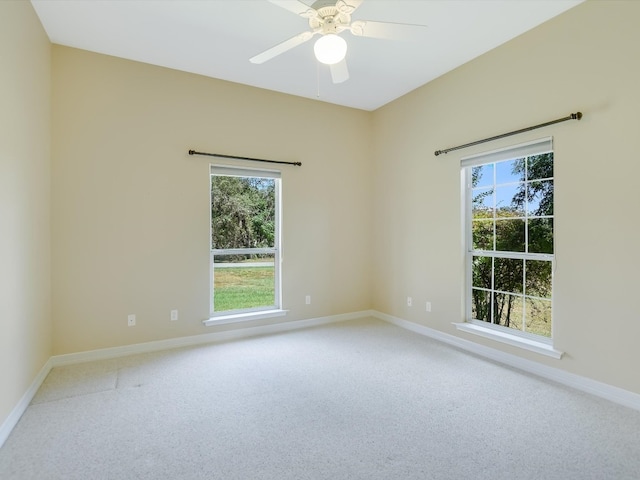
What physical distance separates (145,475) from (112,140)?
290 cm

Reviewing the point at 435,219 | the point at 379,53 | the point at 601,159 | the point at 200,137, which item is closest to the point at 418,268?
the point at 435,219

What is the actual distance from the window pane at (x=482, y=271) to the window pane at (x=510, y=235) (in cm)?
20

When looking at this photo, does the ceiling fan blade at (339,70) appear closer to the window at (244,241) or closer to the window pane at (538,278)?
the window at (244,241)

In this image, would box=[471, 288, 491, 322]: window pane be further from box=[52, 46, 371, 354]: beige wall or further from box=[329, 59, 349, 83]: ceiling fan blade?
box=[329, 59, 349, 83]: ceiling fan blade

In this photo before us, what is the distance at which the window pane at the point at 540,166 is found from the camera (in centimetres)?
292

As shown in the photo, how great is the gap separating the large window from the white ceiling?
3.44 feet

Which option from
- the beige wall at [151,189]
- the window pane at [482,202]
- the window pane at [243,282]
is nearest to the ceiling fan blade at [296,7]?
the beige wall at [151,189]

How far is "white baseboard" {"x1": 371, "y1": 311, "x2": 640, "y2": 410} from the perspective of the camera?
7.85 ft

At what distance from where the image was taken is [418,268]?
4.12 metres

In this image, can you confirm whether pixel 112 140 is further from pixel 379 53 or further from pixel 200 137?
pixel 379 53

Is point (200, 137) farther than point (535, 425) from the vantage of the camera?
Yes

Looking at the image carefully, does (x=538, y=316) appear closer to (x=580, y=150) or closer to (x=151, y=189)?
(x=580, y=150)

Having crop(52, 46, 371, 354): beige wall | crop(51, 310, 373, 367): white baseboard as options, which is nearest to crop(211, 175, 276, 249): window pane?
crop(52, 46, 371, 354): beige wall

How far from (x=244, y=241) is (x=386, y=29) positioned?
2.68 meters
